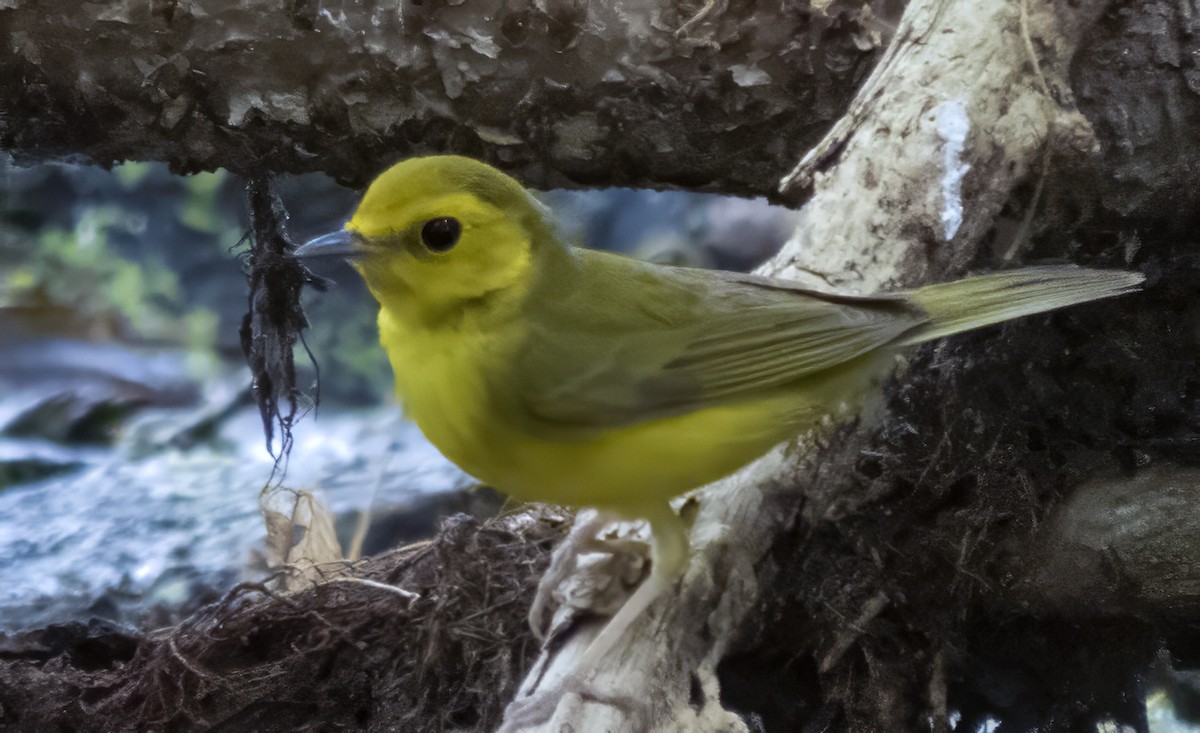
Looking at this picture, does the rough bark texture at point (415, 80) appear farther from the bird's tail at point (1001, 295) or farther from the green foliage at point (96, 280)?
the bird's tail at point (1001, 295)

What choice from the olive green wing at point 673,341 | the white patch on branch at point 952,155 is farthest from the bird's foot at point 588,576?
the white patch on branch at point 952,155

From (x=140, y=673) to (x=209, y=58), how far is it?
1372mm

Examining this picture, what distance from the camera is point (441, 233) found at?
1.52 meters

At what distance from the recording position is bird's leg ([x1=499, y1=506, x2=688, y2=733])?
1550 mm

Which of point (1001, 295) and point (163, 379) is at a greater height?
point (163, 379)

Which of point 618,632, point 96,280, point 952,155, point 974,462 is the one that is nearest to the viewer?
point 618,632

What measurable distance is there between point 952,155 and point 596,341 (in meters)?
0.83

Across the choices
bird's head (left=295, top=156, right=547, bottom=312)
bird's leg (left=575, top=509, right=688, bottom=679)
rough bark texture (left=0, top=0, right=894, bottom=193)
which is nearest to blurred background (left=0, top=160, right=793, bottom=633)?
rough bark texture (left=0, top=0, right=894, bottom=193)

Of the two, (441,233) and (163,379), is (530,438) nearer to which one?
(441,233)

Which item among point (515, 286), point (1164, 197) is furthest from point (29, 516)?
point (1164, 197)

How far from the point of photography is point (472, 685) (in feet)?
6.77

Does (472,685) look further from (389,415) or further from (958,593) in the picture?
(958,593)

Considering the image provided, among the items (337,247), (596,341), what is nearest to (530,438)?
(596,341)

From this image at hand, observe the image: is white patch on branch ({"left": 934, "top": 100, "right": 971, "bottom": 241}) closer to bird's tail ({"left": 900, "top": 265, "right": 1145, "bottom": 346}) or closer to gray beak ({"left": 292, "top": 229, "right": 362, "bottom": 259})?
bird's tail ({"left": 900, "top": 265, "right": 1145, "bottom": 346})
